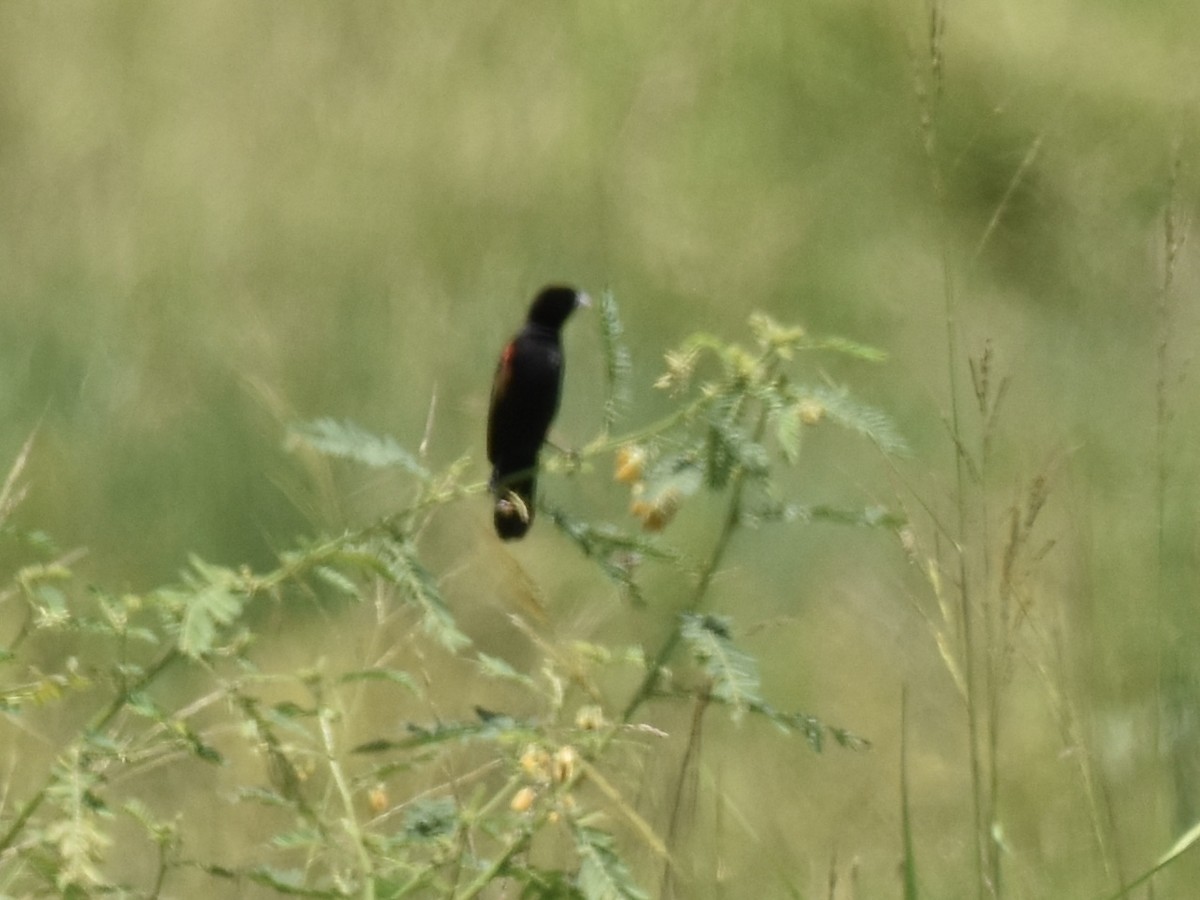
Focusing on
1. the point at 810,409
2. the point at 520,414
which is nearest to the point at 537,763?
the point at 810,409

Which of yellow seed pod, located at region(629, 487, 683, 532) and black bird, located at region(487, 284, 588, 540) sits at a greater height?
yellow seed pod, located at region(629, 487, 683, 532)

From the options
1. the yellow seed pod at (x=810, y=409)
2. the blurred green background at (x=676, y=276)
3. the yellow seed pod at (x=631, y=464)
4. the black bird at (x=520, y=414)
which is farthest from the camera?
the blurred green background at (x=676, y=276)

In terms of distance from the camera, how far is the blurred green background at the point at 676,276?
3291 mm

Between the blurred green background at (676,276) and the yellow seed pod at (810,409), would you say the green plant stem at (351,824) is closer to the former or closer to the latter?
the yellow seed pod at (810,409)

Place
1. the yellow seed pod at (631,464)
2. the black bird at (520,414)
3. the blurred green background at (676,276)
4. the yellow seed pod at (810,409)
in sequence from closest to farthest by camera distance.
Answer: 1. the yellow seed pod at (810,409)
2. the yellow seed pod at (631,464)
3. the black bird at (520,414)
4. the blurred green background at (676,276)

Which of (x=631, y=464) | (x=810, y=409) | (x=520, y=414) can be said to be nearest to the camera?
(x=810, y=409)

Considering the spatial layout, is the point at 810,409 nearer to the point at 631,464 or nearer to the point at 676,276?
the point at 631,464

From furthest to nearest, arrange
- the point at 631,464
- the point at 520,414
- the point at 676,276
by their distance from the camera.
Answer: the point at 676,276 < the point at 520,414 < the point at 631,464

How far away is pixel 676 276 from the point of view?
4.68 meters

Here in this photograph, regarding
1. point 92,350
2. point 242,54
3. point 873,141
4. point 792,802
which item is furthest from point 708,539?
point 242,54

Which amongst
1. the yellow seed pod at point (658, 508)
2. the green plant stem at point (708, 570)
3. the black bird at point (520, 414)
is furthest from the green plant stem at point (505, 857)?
the black bird at point (520, 414)

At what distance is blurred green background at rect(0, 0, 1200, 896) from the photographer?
3.29 meters

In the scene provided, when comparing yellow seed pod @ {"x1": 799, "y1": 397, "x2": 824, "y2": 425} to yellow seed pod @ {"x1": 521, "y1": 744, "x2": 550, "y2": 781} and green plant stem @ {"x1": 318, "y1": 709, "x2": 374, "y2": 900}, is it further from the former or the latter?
green plant stem @ {"x1": 318, "y1": 709, "x2": 374, "y2": 900}

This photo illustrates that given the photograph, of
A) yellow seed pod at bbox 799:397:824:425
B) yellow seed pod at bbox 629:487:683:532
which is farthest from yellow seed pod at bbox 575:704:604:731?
yellow seed pod at bbox 799:397:824:425
